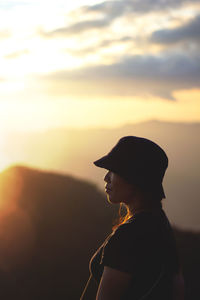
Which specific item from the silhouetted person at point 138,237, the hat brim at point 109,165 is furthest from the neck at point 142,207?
the hat brim at point 109,165

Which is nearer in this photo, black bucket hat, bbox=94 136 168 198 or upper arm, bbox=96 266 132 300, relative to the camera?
upper arm, bbox=96 266 132 300

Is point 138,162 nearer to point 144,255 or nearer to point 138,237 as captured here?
point 138,237

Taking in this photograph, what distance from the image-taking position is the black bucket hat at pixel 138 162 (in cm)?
318

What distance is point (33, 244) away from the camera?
53.0ft

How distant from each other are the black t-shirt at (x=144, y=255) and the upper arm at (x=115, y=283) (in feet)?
0.11

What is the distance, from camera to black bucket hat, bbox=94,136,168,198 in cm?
318

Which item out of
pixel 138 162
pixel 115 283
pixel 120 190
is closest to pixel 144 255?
pixel 115 283

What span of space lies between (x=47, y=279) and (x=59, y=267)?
778 mm

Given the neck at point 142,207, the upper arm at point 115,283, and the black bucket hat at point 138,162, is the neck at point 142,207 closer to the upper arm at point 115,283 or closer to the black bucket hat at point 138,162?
the black bucket hat at point 138,162

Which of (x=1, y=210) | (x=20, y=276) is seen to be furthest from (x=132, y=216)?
(x=1, y=210)

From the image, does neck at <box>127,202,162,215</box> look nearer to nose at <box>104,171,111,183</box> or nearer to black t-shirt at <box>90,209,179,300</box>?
black t-shirt at <box>90,209,179,300</box>

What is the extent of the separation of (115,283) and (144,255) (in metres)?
0.27

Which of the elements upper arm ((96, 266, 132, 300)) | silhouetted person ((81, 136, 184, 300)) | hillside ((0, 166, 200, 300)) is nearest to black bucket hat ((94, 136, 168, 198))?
silhouetted person ((81, 136, 184, 300))

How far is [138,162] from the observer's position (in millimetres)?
3186
